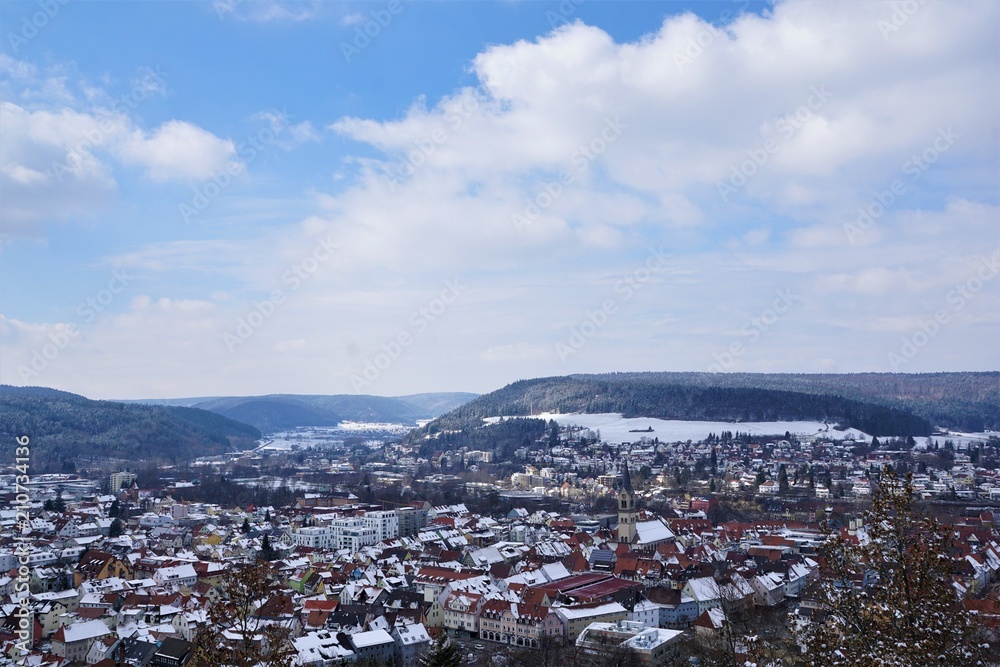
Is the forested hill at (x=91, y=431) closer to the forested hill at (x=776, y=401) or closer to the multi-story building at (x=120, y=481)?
the multi-story building at (x=120, y=481)

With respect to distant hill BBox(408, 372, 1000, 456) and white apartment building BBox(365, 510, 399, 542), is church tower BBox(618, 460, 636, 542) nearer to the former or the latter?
white apartment building BBox(365, 510, 399, 542)

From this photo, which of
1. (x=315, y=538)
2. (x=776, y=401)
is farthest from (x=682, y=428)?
(x=315, y=538)

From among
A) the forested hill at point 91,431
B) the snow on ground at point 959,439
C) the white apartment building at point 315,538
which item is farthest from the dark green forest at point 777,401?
the white apartment building at point 315,538

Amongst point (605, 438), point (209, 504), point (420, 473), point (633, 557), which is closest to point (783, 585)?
point (633, 557)

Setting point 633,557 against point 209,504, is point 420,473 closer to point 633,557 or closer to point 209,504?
point 209,504

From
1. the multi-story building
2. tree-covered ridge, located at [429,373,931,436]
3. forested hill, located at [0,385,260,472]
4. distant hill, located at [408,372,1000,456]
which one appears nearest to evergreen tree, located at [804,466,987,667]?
the multi-story building

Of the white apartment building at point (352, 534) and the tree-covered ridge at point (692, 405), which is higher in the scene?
the tree-covered ridge at point (692, 405)

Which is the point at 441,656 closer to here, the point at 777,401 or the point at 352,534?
the point at 352,534
